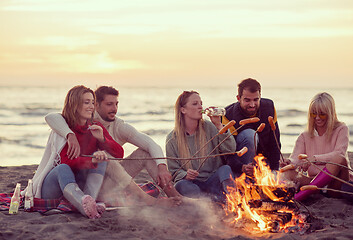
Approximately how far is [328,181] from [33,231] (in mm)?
3272

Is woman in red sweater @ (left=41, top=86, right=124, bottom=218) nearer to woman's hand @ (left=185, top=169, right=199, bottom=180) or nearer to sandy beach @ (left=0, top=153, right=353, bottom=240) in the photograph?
sandy beach @ (left=0, top=153, right=353, bottom=240)

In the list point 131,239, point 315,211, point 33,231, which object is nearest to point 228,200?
point 315,211

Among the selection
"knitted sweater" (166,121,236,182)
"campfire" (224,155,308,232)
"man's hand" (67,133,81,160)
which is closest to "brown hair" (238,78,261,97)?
"knitted sweater" (166,121,236,182)

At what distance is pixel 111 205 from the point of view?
5.27 m

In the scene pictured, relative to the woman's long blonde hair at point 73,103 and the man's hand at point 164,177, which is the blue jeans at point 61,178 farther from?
the man's hand at point 164,177

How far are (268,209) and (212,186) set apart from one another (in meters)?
1.12

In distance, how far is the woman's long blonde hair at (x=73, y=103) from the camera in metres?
5.10

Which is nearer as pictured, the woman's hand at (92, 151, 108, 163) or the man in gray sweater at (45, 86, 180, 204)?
the woman's hand at (92, 151, 108, 163)

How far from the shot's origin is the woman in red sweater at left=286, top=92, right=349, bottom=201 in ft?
17.7

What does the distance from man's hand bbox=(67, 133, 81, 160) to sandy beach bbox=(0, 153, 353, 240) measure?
617 mm

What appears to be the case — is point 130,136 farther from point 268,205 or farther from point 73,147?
point 268,205

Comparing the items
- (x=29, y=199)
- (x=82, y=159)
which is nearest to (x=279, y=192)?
(x=82, y=159)

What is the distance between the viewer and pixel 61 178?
4.84 m

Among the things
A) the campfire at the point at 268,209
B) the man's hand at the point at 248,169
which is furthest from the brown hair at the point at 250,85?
the campfire at the point at 268,209
